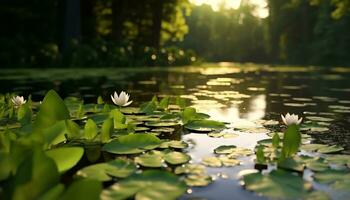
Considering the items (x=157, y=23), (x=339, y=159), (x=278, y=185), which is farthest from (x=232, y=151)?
(x=157, y=23)

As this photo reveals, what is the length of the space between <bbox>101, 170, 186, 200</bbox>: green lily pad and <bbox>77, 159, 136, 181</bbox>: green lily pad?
0.13 m

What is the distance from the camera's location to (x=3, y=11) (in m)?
16.2

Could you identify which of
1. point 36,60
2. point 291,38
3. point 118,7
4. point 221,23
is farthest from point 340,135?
point 221,23

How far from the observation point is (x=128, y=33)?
81.0 feet

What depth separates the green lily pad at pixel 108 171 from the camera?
6.24 feet

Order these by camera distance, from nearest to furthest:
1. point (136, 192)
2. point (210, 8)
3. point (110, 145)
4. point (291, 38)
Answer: point (136, 192)
point (110, 145)
point (291, 38)
point (210, 8)

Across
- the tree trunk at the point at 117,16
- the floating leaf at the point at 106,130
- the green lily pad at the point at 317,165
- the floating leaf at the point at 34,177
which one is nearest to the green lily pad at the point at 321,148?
the green lily pad at the point at 317,165

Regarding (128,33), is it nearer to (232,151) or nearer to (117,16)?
(117,16)

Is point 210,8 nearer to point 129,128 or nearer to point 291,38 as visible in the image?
point 291,38

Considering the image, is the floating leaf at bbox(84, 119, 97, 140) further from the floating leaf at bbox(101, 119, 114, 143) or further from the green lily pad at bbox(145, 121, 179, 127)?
the green lily pad at bbox(145, 121, 179, 127)

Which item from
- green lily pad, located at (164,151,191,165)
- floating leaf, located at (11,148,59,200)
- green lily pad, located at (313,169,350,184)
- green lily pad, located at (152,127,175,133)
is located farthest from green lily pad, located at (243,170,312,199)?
green lily pad, located at (152,127,175,133)

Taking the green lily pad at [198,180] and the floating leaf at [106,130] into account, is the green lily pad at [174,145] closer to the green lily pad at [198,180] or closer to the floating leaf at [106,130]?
the floating leaf at [106,130]

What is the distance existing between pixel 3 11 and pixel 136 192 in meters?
16.5

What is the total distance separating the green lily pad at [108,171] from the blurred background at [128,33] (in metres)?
13.1
